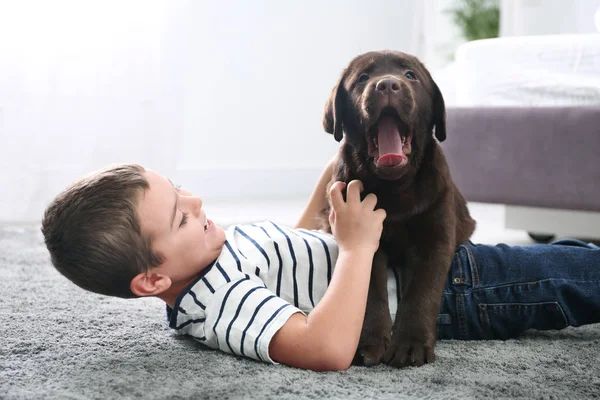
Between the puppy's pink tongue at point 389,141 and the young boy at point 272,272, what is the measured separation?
0.08m

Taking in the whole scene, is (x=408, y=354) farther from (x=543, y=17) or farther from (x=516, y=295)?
(x=543, y=17)

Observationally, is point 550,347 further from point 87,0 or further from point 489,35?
point 489,35

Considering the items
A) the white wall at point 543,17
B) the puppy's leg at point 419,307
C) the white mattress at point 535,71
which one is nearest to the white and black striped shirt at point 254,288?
the puppy's leg at point 419,307

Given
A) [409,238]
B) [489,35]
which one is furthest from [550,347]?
[489,35]

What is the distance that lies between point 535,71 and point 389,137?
131 centimetres

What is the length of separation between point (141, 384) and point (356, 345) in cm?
33

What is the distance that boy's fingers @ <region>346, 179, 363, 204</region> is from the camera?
121 cm

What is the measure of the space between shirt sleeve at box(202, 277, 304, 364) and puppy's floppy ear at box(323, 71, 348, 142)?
0.40 metres

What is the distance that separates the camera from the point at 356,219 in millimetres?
1179

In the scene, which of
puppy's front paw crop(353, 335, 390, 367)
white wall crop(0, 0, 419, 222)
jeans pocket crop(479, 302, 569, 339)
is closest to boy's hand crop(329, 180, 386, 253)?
puppy's front paw crop(353, 335, 390, 367)

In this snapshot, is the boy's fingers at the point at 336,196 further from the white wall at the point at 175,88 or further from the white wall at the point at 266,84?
the white wall at the point at 266,84

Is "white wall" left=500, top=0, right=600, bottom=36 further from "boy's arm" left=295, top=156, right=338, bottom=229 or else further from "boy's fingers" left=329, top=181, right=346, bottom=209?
"boy's fingers" left=329, top=181, right=346, bottom=209

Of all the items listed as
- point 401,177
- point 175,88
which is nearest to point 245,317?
point 401,177

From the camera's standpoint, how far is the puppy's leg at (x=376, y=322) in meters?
1.09
